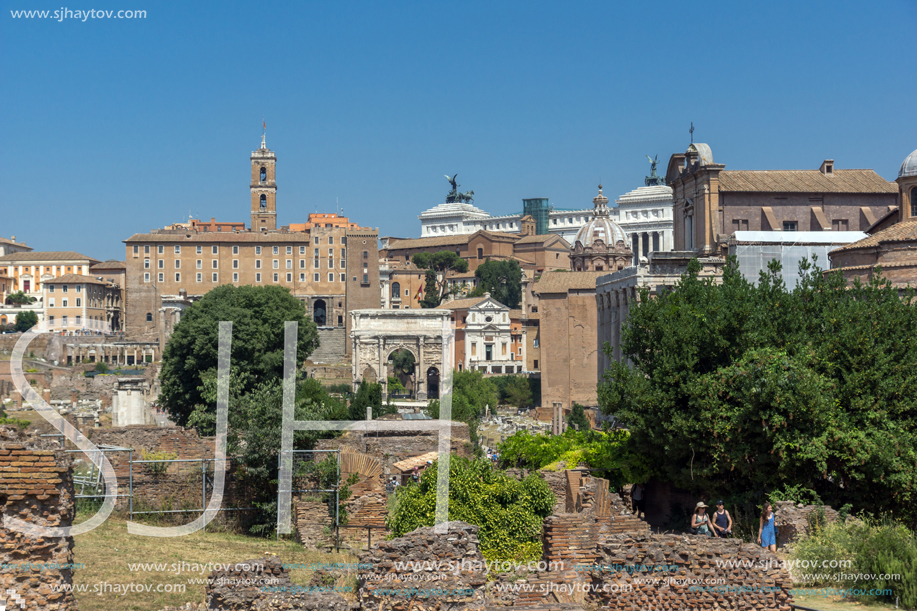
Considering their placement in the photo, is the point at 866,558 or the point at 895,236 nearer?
the point at 866,558

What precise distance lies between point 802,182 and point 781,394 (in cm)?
2454

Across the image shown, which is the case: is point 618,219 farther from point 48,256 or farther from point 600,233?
point 48,256

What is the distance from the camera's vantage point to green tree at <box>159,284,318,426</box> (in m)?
28.7

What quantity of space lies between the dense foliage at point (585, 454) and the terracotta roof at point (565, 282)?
117ft

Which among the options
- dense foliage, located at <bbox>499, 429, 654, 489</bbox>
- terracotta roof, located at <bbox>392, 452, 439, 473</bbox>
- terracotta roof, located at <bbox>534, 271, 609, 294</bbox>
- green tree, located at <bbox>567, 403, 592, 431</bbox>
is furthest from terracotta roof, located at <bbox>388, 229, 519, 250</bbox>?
dense foliage, located at <bbox>499, 429, 654, 489</bbox>

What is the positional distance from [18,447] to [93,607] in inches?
66.0

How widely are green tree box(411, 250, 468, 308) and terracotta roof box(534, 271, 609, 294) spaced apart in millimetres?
34387

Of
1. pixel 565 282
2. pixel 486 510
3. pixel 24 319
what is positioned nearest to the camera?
pixel 486 510

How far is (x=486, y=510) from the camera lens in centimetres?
1079

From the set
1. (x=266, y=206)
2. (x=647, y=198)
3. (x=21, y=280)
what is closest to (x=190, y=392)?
(x=266, y=206)

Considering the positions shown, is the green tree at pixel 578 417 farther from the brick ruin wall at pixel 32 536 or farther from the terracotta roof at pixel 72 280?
the terracotta roof at pixel 72 280

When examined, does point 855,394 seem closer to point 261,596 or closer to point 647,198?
point 261,596

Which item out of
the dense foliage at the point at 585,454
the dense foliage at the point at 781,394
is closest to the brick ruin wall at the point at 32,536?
A: the dense foliage at the point at 781,394

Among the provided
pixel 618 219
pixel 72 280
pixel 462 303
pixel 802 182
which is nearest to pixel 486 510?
pixel 802 182
